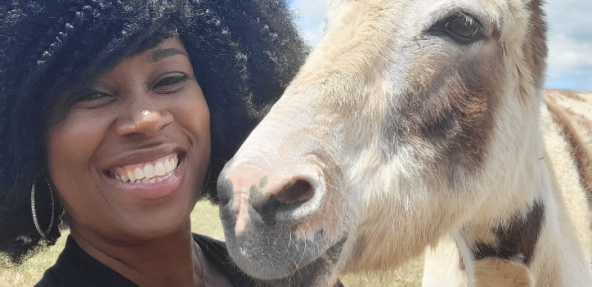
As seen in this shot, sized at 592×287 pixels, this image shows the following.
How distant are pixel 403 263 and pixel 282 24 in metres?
1.45

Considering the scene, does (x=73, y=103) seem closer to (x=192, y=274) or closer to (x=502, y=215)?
(x=192, y=274)

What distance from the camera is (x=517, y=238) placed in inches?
88.7

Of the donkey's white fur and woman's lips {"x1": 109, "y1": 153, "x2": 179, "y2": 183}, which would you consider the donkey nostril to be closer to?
woman's lips {"x1": 109, "y1": 153, "x2": 179, "y2": 183}

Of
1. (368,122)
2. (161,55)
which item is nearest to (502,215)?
(368,122)

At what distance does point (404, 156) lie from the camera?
1775 mm

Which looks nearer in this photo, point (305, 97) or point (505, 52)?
point (305, 97)

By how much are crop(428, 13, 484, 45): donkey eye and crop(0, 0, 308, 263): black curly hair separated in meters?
0.91

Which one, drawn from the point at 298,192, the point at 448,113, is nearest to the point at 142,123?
the point at 298,192

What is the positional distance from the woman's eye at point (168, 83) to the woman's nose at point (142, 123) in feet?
0.47

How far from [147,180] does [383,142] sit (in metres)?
0.90

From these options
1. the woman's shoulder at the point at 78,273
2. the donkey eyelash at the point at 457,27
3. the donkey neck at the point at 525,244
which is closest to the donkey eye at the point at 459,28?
the donkey eyelash at the point at 457,27

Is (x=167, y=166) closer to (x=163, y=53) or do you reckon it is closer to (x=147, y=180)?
(x=147, y=180)

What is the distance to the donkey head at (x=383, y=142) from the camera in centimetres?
148

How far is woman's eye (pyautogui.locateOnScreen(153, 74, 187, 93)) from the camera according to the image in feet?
5.64
